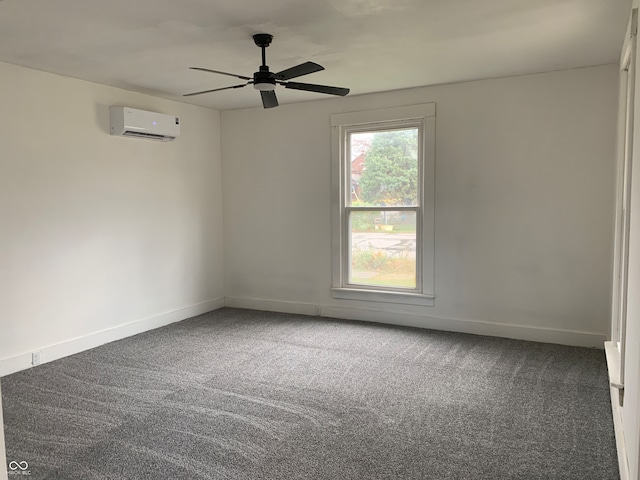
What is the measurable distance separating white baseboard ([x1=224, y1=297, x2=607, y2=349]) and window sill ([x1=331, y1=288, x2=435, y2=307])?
0.13 metres

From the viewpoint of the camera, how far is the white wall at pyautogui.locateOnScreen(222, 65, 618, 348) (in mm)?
4363

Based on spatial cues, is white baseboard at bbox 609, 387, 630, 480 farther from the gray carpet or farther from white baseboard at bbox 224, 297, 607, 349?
white baseboard at bbox 224, 297, 607, 349

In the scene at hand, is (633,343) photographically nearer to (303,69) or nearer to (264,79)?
(303,69)

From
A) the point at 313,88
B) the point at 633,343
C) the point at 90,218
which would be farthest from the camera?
the point at 90,218

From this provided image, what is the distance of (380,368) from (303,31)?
266 cm

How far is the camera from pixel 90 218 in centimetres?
464

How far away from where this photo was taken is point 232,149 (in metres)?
6.21

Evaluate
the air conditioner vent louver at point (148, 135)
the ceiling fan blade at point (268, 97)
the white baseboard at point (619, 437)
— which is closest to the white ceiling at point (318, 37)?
the ceiling fan blade at point (268, 97)

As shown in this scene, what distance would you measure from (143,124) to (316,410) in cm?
340

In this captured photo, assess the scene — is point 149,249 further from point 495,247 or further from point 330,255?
point 495,247

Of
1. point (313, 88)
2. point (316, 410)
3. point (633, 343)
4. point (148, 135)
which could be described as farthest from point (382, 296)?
point (633, 343)

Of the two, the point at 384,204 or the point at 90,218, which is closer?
the point at 90,218

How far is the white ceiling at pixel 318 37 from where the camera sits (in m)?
2.93

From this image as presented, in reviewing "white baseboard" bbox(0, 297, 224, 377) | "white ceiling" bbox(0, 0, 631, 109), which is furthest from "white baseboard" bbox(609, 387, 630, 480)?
"white baseboard" bbox(0, 297, 224, 377)
